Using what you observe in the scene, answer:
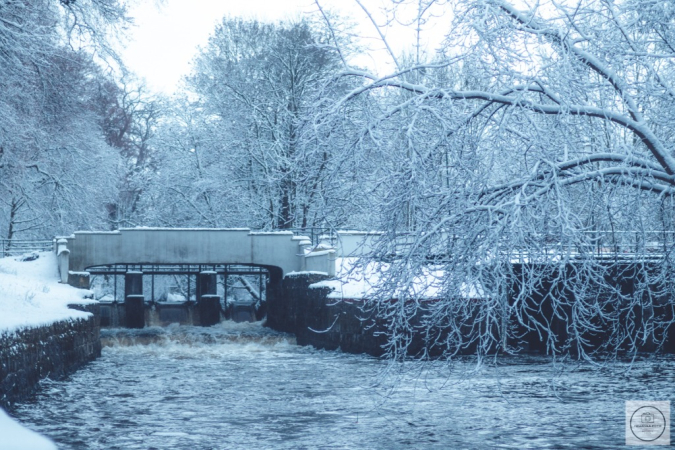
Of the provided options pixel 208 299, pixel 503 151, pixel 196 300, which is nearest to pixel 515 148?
pixel 503 151

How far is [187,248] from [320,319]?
24.5ft

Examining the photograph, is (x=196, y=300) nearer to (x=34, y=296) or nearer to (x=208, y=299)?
(x=208, y=299)

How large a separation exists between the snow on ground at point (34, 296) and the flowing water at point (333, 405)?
138cm

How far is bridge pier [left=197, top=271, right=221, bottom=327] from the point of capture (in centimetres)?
4366

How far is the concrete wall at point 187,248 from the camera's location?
34281 mm

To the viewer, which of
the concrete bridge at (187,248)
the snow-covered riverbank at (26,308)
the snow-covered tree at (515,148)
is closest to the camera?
the snow-covered riverbank at (26,308)

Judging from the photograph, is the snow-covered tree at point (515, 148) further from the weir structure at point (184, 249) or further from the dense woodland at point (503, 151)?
the weir structure at point (184, 249)

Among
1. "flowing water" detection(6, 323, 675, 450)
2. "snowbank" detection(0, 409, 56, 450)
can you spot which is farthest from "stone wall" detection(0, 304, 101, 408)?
"snowbank" detection(0, 409, 56, 450)

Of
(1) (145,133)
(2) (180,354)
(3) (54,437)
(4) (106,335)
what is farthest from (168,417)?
(1) (145,133)

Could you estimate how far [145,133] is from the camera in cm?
4922

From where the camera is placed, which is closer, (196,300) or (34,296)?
(34,296)

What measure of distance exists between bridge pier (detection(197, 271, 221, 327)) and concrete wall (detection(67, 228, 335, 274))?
8599 millimetres

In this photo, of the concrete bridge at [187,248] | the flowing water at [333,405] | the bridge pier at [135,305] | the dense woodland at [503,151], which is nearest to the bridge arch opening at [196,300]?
the bridge pier at [135,305]

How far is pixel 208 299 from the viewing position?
144 feet
